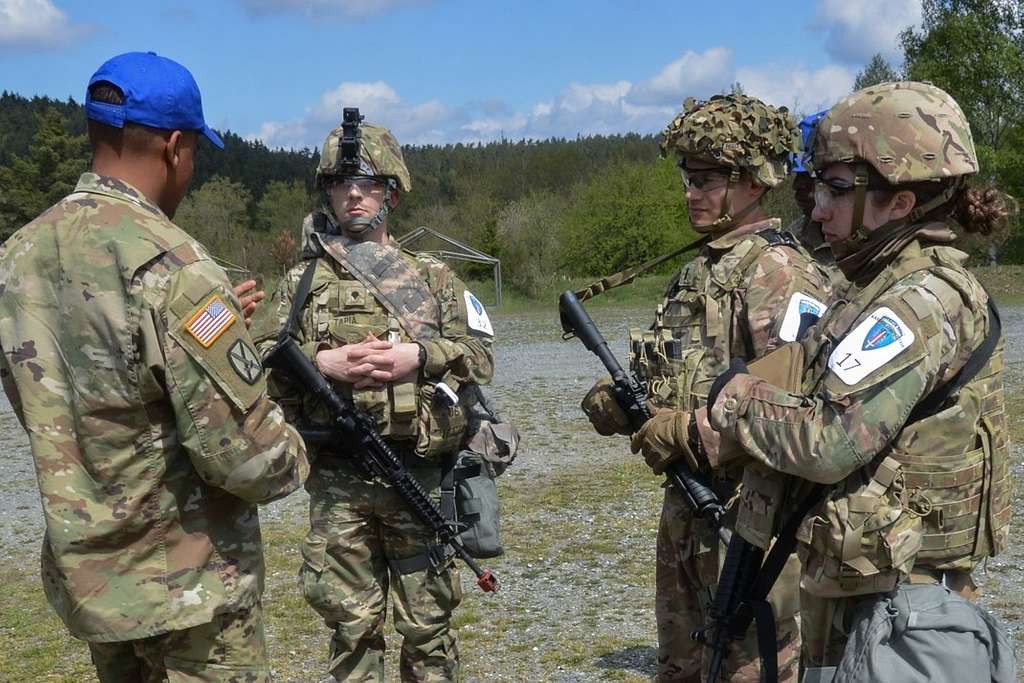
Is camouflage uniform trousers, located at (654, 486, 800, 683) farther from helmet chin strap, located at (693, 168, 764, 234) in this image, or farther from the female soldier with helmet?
helmet chin strap, located at (693, 168, 764, 234)

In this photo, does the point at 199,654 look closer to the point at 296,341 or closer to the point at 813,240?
the point at 296,341

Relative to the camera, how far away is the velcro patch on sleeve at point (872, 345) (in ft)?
7.88

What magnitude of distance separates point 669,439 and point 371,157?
172 cm

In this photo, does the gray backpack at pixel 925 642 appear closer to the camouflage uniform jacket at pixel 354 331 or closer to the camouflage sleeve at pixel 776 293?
the camouflage sleeve at pixel 776 293

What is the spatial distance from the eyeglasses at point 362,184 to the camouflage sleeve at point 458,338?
0.41 meters

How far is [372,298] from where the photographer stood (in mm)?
4195

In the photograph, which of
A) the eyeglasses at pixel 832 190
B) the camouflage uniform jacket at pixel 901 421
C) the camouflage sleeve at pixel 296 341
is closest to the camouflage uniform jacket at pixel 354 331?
the camouflage sleeve at pixel 296 341

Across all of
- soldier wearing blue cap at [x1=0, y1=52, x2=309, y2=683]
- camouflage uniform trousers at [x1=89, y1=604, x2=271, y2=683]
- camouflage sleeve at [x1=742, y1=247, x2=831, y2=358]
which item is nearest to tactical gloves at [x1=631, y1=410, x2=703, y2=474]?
camouflage sleeve at [x1=742, y1=247, x2=831, y2=358]

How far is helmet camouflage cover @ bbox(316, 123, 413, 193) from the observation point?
4.21 m

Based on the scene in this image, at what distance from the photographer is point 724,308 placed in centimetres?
360

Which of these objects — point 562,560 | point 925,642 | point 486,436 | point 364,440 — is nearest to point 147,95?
point 364,440

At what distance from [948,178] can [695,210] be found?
1.22 m

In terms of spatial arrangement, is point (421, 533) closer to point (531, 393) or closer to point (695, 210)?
point (695, 210)

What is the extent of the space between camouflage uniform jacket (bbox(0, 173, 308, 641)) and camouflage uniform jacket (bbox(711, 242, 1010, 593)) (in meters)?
1.33
